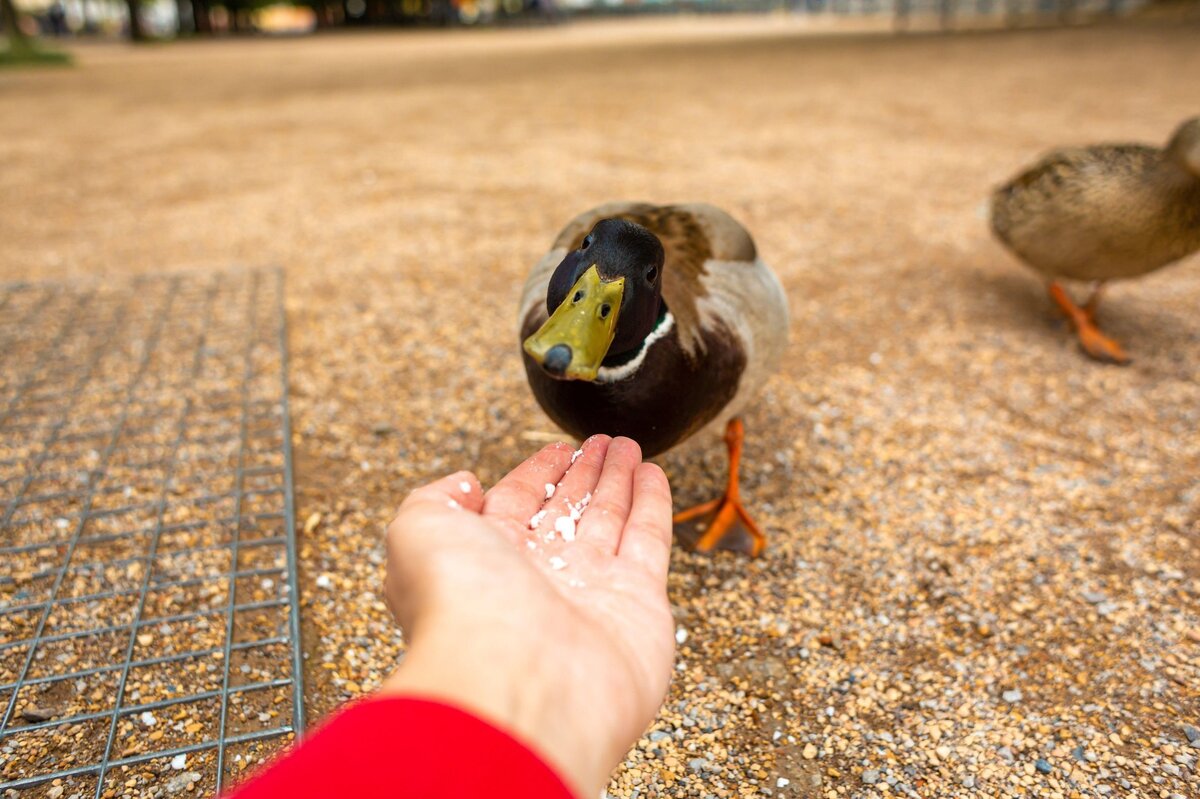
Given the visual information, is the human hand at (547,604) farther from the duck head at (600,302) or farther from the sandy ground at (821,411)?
the sandy ground at (821,411)

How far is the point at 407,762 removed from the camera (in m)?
0.90

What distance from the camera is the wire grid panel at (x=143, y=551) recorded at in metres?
1.78

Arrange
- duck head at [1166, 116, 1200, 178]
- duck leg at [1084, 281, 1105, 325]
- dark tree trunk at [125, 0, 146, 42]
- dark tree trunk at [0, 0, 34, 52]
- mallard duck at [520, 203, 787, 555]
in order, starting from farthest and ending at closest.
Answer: dark tree trunk at [125, 0, 146, 42], dark tree trunk at [0, 0, 34, 52], duck leg at [1084, 281, 1105, 325], duck head at [1166, 116, 1200, 178], mallard duck at [520, 203, 787, 555]

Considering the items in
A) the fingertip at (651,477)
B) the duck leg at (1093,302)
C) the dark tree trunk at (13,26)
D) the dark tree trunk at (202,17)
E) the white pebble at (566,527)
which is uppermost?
the dark tree trunk at (202,17)

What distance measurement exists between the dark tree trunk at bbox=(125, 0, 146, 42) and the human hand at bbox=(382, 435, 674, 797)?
3006cm

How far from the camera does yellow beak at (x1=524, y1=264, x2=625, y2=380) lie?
145 centimetres

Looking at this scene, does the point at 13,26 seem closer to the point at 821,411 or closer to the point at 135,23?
the point at 135,23

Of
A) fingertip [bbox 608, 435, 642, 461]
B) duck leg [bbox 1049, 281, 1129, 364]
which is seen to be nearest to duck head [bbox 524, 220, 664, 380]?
fingertip [bbox 608, 435, 642, 461]

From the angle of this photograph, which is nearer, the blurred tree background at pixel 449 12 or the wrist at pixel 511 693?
the wrist at pixel 511 693

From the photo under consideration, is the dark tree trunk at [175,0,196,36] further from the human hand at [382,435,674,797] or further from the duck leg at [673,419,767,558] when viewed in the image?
the human hand at [382,435,674,797]

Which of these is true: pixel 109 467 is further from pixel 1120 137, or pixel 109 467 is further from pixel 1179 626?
pixel 1120 137

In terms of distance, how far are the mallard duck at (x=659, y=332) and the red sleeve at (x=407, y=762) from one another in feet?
2.15

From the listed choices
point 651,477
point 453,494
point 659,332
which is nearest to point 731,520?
point 659,332

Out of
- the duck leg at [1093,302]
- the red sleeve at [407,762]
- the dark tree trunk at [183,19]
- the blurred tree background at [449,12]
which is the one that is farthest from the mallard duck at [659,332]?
the dark tree trunk at [183,19]
